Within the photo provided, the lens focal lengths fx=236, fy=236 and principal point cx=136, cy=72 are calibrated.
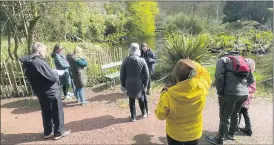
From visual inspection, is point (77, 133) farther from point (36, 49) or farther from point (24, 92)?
point (24, 92)

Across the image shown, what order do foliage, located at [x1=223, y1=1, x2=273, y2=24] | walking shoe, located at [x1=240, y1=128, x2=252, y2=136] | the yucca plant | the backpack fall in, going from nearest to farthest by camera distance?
the backpack → walking shoe, located at [x1=240, y1=128, x2=252, y2=136] → the yucca plant → foliage, located at [x1=223, y1=1, x2=273, y2=24]

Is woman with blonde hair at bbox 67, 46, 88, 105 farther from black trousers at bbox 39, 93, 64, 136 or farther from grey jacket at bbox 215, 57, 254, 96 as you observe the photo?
grey jacket at bbox 215, 57, 254, 96

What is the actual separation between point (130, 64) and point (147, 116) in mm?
1363

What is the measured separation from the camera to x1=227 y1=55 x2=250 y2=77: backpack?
332 cm

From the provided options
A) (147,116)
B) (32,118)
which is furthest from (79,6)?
(147,116)

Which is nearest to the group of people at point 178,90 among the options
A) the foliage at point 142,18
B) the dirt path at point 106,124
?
the dirt path at point 106,124

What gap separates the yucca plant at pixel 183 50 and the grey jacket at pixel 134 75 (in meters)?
3.45

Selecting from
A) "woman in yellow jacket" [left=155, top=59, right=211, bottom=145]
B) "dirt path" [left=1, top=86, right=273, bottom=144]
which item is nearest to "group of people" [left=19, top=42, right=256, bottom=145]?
"woman in yellow jacket" [left=155, top=59, right=211, bottom=145]

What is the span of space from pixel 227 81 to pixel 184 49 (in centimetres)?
434

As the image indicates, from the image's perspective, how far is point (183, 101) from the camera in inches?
96.6

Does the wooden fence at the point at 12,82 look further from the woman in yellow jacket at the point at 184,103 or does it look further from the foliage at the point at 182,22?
the foliage at the point at 182,22

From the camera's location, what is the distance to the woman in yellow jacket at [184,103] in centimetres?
242

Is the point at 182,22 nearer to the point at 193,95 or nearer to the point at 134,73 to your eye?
the point at 134,73

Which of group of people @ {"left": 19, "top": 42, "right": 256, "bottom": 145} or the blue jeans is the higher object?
group of people @ {"left": 19, "top": 42, "right": 256, "bottom": 145}
